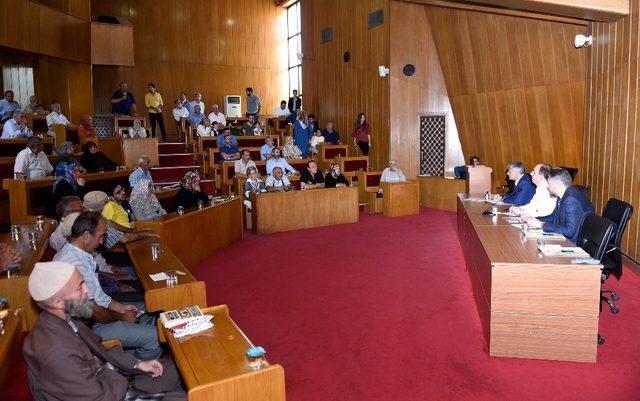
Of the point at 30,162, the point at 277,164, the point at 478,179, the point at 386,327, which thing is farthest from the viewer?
the point at 277,164

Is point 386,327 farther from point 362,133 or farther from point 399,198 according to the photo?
point 362,133

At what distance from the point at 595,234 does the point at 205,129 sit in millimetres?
9223

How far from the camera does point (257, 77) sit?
15.9m

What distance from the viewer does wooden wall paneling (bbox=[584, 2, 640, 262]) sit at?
5492 mm

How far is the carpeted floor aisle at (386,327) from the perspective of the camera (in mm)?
3207

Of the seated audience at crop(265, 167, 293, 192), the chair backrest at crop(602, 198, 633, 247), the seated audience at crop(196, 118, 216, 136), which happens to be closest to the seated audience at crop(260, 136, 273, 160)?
the seated audience at crop(196, 118, 216, 136)

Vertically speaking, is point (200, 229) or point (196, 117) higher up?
point (196, 117)

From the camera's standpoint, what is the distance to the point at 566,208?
4309mm

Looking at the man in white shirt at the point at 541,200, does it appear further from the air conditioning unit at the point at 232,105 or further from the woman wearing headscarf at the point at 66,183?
the air conditioning unit at the point at 232,105

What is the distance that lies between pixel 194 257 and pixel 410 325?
297cm

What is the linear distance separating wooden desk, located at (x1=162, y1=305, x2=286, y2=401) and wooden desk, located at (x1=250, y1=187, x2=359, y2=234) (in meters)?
5.31

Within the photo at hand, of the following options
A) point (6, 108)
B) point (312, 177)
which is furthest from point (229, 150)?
point (6, 108)

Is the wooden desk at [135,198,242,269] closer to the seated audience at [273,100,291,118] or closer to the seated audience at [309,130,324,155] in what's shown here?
the seated audience at [309,130,324,155]

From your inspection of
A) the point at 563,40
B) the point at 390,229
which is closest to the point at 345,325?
the point at 390,229
